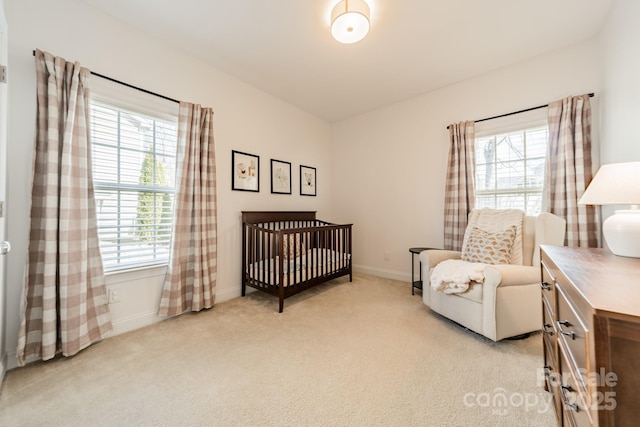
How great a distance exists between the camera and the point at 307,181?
3725 millimetres

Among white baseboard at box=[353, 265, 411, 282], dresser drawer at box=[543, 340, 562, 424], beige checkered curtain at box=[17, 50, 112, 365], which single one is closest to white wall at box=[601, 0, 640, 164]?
dresser drawer at box=[543, 340, 562, 424]

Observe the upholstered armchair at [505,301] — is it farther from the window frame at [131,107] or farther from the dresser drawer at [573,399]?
the window frame at [131,107]

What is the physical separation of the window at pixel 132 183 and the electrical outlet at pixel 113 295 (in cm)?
16

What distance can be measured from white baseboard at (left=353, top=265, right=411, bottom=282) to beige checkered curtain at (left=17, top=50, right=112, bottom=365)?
3.09 metres

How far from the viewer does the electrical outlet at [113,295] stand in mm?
1891

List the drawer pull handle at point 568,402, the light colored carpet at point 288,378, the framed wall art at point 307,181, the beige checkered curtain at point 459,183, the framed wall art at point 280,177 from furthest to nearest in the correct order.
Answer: the framed wall art at point 307,181 < the framed wall art at point 280,177 < the beige checkered curtain at point 459,183 < the light colored carpet at point 288,378 < the drawer pull handle at point 568,402

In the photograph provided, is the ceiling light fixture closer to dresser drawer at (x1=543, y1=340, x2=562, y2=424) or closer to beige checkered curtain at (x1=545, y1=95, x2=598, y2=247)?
beige checkered curtain at (x1=545, y1=95, x2=598, y2=247)

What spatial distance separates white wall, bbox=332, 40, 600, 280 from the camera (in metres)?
2.36

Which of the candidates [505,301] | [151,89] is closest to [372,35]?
[151,89]

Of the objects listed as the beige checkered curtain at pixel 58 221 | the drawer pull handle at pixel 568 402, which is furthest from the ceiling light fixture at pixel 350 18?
the drawer pull handle at pixel 568 402

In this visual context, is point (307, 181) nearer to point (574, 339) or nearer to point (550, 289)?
point (550, 289)

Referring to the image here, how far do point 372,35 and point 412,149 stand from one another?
157 centimetres

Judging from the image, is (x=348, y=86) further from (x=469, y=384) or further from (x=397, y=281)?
(x=469, y=384)

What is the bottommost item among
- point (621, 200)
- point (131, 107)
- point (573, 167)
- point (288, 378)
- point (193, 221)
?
point (288, 378)
